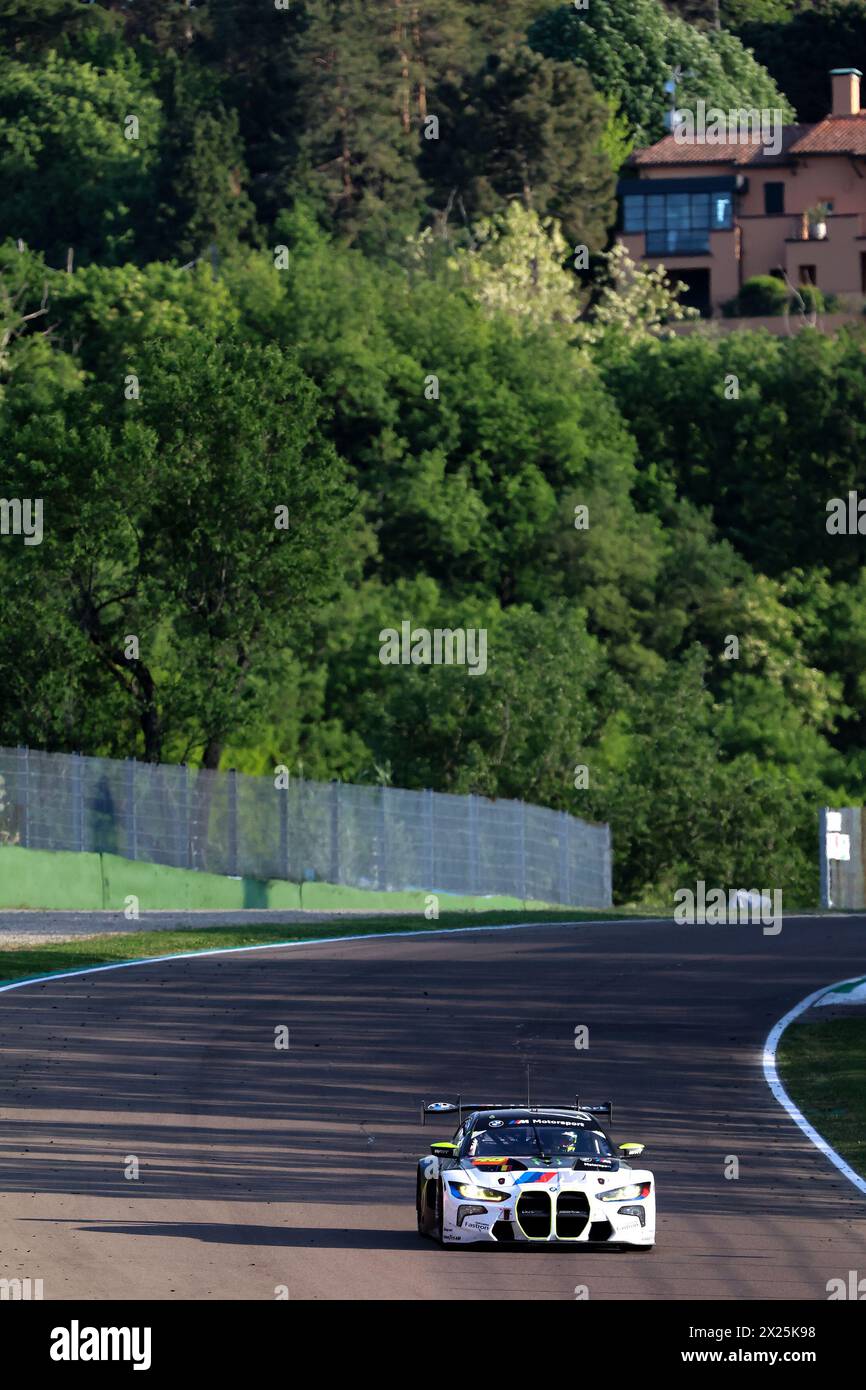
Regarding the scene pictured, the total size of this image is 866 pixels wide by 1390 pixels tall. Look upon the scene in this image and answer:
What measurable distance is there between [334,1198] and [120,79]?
142 m

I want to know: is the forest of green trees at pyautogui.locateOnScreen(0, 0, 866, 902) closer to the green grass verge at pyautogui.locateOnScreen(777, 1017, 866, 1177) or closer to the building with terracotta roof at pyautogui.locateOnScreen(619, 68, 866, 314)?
the building with terracotta roof at pyautogui.locateOnScreen(619, 68, 866, 314)

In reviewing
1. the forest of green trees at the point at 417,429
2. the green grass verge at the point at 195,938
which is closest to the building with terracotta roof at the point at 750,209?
the forest of green trees at the point at 417,429

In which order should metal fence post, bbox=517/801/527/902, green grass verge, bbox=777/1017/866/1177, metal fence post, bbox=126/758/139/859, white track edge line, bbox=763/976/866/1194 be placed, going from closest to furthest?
white track edge line, bbox=763/976/866/1194 → green grass verge, bbox=777/1017/866/1177 → metal fence post, bbox=126/758/139/859 → metal fence post, bbox=517/801/527/902

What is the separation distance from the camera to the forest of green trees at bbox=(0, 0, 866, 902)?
6266 cm

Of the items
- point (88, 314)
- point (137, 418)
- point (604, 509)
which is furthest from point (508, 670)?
point (88, 314)

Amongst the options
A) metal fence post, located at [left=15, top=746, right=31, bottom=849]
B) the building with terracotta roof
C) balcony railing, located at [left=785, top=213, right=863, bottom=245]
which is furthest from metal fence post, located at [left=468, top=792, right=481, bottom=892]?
balcony railing, located at [left=785, top=213, right=863, bottom=245]

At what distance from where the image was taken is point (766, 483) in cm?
11519

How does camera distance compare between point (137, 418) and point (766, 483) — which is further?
point (766, 483)

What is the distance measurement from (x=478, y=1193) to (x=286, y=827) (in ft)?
124

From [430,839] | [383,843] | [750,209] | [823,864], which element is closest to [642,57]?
[750,209]

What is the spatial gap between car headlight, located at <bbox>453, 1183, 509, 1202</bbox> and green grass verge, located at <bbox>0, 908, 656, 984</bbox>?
1802 centimetres

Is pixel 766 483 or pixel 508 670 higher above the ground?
pixel 766 483

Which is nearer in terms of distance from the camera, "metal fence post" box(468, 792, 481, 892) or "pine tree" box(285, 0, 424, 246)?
"metal fence post" box(468, 792, 481, 892)
